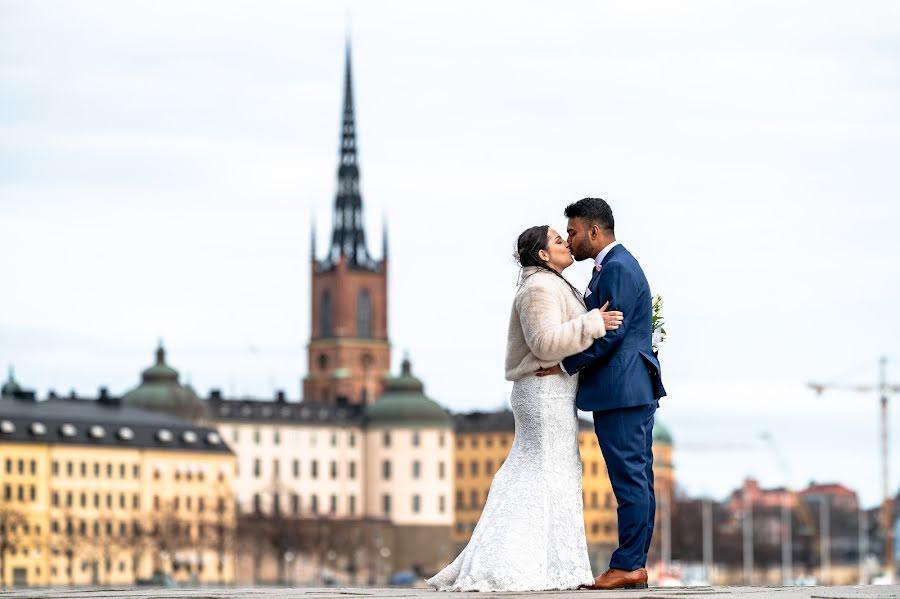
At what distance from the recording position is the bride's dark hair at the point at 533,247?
1783 cm

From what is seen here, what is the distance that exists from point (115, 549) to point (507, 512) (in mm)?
146339

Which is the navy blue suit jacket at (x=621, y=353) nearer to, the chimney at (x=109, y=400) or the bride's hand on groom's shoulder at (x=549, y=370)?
the bride's hand on groom's shoulder at (x=549, y=370)

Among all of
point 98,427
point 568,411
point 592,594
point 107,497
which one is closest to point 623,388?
point 568,411

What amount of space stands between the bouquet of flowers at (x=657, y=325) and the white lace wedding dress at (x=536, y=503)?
0.66 m

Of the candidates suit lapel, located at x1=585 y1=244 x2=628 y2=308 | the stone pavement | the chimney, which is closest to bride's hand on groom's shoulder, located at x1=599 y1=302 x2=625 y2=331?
suit lapel, located at x1=585 y1=244 x2=628 y2=308

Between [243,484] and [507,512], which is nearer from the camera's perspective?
[507,512]

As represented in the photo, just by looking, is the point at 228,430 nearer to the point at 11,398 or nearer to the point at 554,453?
the point at 11,398

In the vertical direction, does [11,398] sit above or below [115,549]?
above

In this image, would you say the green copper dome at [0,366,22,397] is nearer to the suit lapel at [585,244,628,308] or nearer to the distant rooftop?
the distant rooftop

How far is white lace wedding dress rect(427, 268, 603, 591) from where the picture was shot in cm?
1719

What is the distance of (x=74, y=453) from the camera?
16600cm

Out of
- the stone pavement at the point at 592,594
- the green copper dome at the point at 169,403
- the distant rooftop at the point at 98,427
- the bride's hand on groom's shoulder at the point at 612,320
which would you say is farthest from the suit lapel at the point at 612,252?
the green copper dome at the point at 169,403

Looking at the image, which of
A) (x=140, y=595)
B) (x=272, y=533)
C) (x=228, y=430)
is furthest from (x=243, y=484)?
(x=140, y=595)

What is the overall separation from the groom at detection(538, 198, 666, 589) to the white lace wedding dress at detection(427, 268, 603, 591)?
0.51 feet
